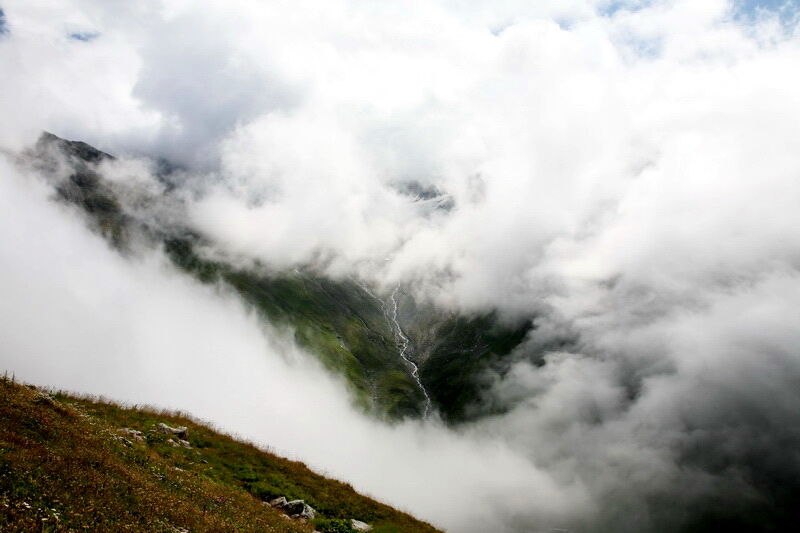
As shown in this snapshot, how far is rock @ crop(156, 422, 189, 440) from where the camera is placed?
38.3m

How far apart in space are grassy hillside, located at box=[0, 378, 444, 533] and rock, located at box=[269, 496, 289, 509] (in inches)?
36.0

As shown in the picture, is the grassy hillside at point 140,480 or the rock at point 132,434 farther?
the rock at point 132,434

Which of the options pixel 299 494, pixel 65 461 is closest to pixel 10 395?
pixel 65 461

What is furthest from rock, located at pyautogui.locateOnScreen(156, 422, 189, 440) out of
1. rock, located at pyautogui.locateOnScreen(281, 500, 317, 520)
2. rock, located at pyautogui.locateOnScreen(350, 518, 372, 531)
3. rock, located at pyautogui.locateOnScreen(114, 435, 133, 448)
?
rock, located at pyautogui.locateOnScreen(350, 518, 372, 531)

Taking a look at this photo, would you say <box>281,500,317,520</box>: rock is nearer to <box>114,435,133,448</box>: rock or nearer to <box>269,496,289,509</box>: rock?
<box>269,496,289,509</box>: rock

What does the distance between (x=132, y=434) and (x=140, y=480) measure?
13.8 metres

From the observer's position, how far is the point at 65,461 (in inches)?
766

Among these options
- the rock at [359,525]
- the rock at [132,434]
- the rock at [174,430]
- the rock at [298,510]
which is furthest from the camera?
the rock at [174,430]

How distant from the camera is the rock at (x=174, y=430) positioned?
3834 cm

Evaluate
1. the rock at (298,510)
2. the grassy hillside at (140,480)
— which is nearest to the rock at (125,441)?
the grassy hillside at (140,480)

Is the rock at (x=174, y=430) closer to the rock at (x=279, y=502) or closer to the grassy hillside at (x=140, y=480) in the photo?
the grassy hillside at (x=140, y=480)

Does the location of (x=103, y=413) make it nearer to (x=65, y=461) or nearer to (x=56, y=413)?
Result: (x=56, y=413)

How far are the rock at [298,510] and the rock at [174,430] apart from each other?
12.4 m

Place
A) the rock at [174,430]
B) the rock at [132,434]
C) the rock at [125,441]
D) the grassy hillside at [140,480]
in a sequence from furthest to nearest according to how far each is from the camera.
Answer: the rock at [174,430]
the rock at [132,434]
the rock at [125,441]
the grassy hillside at [140,480]
